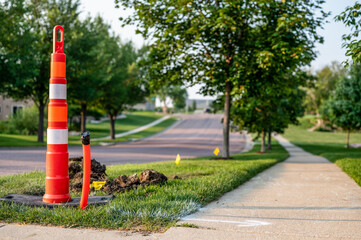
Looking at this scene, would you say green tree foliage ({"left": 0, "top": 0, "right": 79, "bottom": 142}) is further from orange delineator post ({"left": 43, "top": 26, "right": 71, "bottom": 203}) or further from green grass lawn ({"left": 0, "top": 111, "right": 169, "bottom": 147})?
orange delineator post ({"left": 43, "top": 26, "right": 71, "bottom": 203})

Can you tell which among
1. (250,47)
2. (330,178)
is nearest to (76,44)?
(250,47)

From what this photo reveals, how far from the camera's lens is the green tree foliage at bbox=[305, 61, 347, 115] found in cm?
7114

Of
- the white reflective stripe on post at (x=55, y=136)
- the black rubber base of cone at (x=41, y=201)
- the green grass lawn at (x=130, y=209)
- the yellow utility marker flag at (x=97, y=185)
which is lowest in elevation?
the green grass lawn at (x=130, y=209)

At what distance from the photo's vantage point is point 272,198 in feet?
20.8

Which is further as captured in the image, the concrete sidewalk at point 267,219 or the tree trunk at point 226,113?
the tree trunk at point 226,113

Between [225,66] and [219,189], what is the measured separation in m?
8.83

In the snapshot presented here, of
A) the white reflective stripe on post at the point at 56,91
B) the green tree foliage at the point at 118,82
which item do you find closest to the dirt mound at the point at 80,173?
the white reflective stripe on post at the point at 56,91

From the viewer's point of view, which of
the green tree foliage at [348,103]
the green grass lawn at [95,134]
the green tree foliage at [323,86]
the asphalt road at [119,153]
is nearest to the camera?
the asphalt road at [119,153]

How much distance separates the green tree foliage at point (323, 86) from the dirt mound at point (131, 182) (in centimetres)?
6578

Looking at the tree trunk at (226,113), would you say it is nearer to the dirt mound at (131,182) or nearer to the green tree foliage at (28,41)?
the dirt mound at (131,182)

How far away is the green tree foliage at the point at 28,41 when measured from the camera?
865 inches

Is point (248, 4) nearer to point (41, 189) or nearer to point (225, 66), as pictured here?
point (225, 66)

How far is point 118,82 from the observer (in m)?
31.3

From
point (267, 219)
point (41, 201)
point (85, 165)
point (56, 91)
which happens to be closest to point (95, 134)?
point (41, 201)
